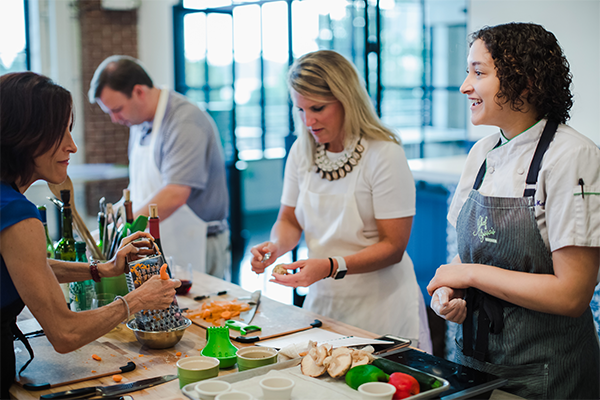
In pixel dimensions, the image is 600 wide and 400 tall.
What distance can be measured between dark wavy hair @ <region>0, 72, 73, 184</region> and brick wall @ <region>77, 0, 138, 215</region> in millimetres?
5487

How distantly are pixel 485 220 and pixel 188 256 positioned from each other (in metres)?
1.92

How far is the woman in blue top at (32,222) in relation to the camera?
1295 mm

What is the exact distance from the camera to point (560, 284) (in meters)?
1.35

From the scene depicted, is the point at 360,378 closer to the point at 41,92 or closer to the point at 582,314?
the point at 582,314

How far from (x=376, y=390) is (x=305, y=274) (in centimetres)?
77

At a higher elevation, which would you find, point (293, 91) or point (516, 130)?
point (293, 91)

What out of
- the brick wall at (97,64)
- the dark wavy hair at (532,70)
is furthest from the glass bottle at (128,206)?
the brick wall at (97,64)

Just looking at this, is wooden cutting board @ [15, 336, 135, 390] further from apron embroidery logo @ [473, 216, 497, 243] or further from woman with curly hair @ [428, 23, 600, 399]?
apron embroidery logo @ [473, 216, 497, 243]

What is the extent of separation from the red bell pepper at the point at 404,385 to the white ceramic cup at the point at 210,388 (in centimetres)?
35

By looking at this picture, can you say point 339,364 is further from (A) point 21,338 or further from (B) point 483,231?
(A) point 21,338

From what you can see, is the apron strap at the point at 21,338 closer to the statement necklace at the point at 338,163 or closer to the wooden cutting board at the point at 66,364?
the wooden cutting board at the point at 66,364

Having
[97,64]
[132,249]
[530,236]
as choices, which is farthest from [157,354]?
[97,64]

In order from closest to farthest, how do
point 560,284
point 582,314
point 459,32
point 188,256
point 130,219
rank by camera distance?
1. point 560,284
2. point 582,314
3. point 130,219
4. point 188,256
5. point 459,32

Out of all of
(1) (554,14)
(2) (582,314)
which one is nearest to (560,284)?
(2) (582,314)
